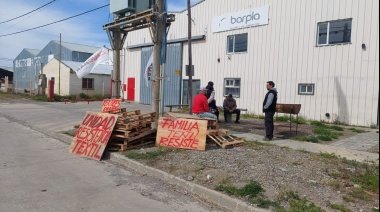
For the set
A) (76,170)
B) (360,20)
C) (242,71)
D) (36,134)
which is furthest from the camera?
(242,71)

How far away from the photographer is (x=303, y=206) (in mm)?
4652

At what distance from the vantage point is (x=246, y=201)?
16.3ft

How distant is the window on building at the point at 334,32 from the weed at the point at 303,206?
38.1 ft

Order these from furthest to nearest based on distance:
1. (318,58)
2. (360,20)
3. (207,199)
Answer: (318,58)
(360,20)
(207,199)

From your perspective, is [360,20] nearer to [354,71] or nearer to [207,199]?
[354,71]

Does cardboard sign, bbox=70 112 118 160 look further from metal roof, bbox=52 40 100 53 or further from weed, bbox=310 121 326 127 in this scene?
metal roof, bbox=52 40 100 53

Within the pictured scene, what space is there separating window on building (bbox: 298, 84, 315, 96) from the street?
11019 mm

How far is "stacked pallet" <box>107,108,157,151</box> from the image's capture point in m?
8.39

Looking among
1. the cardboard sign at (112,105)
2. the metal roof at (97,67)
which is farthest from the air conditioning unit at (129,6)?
the metal roof at (97,67)

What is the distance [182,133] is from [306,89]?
952cm

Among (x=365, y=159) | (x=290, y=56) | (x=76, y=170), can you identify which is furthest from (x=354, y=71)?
(x=76, y=170)

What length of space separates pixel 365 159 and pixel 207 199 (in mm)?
4219

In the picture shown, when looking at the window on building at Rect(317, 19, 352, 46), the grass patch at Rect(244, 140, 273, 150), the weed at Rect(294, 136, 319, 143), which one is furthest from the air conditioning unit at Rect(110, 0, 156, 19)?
the window on building at Rect(317, 19, 352, 46)

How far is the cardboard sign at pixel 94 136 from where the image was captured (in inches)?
322
